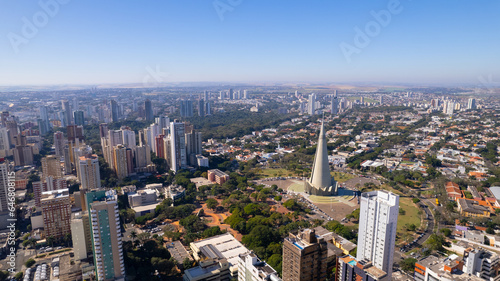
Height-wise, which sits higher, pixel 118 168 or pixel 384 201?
pixel 384 201

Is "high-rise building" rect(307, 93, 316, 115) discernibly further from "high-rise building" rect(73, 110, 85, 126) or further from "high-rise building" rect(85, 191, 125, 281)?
"high-rise building" rect(85, 191, 125, 281)

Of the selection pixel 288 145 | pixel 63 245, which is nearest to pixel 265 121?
pixel 288 145

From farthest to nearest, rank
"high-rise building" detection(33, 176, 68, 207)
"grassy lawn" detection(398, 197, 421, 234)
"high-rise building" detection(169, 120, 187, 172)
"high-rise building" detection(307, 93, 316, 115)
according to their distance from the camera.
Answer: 1. "high-rise building" detection(307, 93, 316, 115)
2. "high-rise building" detection(169, 120, 187, 172)
3. "high-rise building" detection(33, 176, 68, 207)
4. "grassy lawn" detection(398, 197, 421, 234)

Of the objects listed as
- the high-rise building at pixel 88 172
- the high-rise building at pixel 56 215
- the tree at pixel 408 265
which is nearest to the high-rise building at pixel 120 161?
the high-rise building at pixel 88 172

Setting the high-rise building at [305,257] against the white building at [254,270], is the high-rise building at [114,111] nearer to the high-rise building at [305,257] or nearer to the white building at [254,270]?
the white building at [254,270]

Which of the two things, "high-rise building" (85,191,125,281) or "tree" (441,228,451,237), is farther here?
"tree" (441,228,451,237)

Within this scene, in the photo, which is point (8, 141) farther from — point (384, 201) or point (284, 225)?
point (384, 201)

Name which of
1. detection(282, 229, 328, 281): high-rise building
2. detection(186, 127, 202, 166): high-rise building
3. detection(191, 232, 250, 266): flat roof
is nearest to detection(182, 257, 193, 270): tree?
detection(191, 232, 250, 266): flat roof
